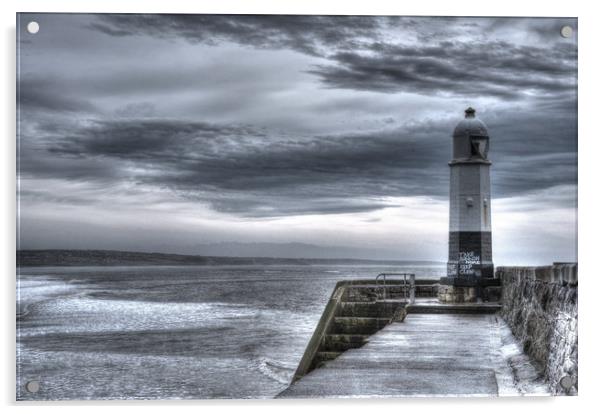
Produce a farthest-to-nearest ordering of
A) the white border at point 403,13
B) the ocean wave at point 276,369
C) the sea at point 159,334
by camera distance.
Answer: the ocean wave at point 276,369
the sea at point 159,334
the white border at point 403,13

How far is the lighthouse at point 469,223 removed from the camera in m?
13.0

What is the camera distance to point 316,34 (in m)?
7.62

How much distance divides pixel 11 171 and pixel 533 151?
15.1 ft

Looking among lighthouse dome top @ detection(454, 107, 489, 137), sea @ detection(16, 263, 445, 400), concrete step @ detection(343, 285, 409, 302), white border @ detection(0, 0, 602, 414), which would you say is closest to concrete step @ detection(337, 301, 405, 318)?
concrete step @ detection(343, 285, 409, 302)

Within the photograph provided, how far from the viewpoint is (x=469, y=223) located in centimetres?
1316

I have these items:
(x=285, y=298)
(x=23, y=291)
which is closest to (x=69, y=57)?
(x=23, y=291)

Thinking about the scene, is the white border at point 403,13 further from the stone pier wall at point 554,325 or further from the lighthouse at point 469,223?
the lighthouse at point 469,223

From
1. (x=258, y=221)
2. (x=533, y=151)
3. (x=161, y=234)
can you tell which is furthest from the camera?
(x=258, y=221)

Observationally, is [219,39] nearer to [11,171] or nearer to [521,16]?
[11,171]

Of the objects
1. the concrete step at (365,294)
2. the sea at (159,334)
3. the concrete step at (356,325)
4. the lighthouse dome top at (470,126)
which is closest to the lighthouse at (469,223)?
the sea at (159,334)

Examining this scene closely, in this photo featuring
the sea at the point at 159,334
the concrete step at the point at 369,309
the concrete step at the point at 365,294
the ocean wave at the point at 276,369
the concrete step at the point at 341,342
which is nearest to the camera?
the sea at the point at 159,334

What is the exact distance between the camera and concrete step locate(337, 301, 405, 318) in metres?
13.9

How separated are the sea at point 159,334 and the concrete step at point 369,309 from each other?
1.70 feet

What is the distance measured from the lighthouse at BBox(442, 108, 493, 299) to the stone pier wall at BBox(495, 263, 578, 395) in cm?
444
